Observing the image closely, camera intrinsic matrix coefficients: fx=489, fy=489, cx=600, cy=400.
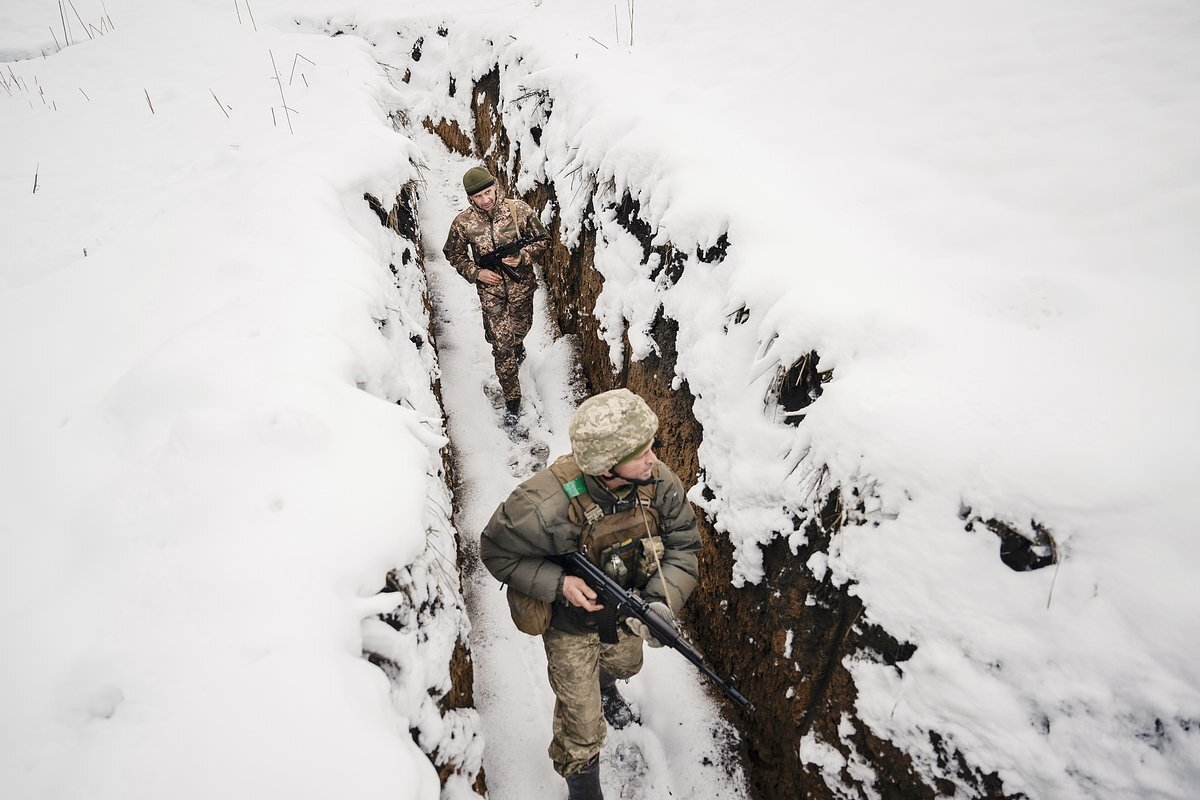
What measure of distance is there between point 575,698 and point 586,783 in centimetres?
45

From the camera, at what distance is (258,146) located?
4.49 metres

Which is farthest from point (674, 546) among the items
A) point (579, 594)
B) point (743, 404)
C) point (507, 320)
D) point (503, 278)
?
point (503, 278)

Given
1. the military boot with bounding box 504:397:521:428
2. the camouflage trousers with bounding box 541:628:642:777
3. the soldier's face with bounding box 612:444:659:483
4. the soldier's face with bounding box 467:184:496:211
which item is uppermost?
the soldier's face with bounding box 467:184:496:211

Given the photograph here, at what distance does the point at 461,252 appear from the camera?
4.15m

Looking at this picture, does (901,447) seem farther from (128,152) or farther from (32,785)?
(128,152)

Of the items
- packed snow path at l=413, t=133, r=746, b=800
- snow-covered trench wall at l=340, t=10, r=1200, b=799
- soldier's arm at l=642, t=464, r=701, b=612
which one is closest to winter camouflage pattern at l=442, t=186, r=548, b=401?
packed snow path at l=413, t=133, r=746, b=800

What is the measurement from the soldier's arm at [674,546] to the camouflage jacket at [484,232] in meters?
2.76

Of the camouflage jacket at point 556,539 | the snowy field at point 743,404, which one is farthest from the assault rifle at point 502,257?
the camouflage jacket at point 556,539

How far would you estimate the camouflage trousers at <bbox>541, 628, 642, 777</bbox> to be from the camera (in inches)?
86.7

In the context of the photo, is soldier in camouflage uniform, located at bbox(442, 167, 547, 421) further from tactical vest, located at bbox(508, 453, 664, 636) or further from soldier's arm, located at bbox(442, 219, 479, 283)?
tactical vest, located at bbox(508, 453, 664, 636)

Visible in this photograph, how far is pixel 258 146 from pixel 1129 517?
6190 mm

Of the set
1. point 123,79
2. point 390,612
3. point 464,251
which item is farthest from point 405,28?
point 390,612

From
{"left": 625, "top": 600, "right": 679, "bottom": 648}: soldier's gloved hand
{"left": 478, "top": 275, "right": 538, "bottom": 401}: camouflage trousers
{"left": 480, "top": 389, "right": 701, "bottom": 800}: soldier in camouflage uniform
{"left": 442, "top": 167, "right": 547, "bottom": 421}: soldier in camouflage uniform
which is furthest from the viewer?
{"left": 478, "top": 275, "right": 538, "bottom": 401}: camouflage trousers

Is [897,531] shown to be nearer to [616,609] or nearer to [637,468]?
[637,468]
